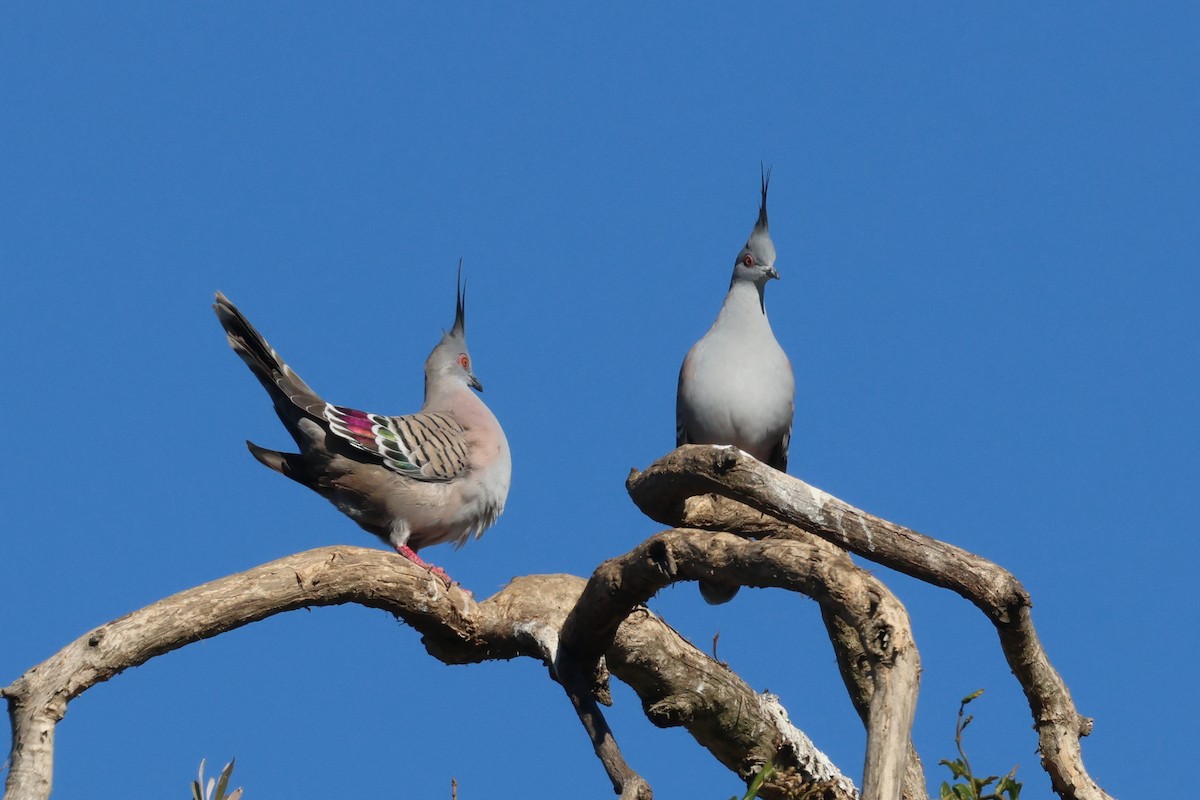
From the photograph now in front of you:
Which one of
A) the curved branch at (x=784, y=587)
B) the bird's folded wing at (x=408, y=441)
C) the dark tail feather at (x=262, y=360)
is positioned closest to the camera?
the curved branch at (x=784, y=587)

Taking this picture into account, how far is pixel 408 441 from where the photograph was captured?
624 centimetres

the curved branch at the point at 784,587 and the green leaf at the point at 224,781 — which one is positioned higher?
the curved branch at the point at 784,587

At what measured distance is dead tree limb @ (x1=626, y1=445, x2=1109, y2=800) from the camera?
431cm

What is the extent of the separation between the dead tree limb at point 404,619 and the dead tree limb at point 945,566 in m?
0.75

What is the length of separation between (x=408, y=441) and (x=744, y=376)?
1.68 m

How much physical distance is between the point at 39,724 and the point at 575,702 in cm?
174

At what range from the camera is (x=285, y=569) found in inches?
190

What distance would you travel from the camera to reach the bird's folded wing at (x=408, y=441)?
6.01 meters

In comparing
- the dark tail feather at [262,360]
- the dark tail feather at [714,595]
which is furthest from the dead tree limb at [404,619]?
the dark tail feather at [262,360]

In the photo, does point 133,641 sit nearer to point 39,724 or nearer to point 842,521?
point 39,724

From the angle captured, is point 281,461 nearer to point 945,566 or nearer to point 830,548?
point 830,548

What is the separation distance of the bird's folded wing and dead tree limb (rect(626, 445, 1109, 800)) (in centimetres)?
141

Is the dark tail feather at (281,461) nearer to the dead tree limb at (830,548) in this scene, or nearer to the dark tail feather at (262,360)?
the dark tail feather at (262,360)

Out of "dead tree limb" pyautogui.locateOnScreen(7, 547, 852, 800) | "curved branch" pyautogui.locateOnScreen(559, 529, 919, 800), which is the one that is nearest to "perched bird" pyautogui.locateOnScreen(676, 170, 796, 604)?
"dead tree limb" pyautogui.locateOnScreen(7, 547, 852, 800)
